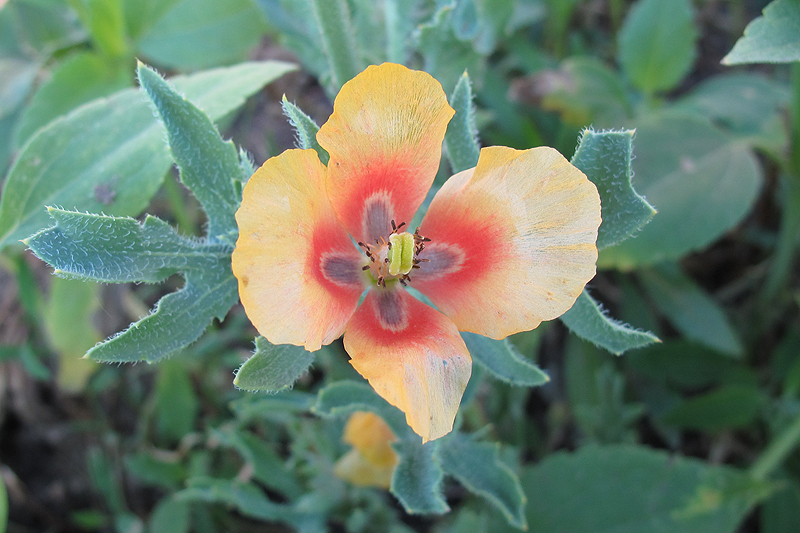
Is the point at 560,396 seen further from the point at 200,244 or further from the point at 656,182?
the point at 200,244

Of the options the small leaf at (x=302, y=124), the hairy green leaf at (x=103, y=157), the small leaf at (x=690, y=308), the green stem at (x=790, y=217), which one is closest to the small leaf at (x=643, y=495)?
the small leaf at (x=690, y=308)

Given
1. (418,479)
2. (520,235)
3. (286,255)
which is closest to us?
(286,255)

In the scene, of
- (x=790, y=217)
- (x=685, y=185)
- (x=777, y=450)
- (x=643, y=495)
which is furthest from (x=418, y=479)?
(x=790, y=217)

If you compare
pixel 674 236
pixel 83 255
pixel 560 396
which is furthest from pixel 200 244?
pixel 560 396

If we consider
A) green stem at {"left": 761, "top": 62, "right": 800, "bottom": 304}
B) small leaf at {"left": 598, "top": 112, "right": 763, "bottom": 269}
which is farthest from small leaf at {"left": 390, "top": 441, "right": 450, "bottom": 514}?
green stem at {"left": 761, "top": 62, "right": 800, "bottom": 304}

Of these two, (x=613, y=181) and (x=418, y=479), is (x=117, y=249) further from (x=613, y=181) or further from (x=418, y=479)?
(x=613, y=181)

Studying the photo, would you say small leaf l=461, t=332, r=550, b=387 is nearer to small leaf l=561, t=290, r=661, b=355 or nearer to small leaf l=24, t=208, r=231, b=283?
small leaf l=561, t=290, r=661, b=355
